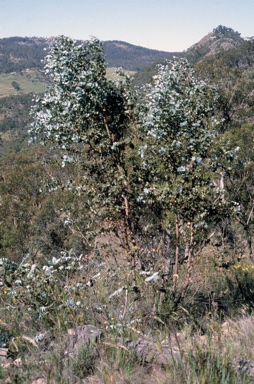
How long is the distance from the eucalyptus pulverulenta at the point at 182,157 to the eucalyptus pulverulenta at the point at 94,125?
314mm

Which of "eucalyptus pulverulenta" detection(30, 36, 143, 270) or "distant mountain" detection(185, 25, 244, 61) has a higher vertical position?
"distant mountain" detection(185, 25, 244, 61)

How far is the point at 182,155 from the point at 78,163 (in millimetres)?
1359

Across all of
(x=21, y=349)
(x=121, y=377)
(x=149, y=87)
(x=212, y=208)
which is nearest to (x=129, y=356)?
(x=121, y=377)

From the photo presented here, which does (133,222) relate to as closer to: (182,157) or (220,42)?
(182,157)

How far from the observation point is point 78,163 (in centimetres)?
473

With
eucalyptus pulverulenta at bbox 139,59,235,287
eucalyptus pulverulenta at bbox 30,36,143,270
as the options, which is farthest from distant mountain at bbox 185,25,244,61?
eucalyptus pulverulenta at bbox 30,36,143,270

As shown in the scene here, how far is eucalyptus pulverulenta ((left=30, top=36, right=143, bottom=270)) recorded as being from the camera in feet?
14.4

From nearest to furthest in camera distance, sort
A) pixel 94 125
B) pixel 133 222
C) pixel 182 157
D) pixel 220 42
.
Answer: pixel 182 157 → pixel 94 125 → pixel 133 222 → pixel 220 42

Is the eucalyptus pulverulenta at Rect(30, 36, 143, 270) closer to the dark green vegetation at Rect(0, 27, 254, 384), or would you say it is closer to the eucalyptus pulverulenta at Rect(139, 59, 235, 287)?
the dark green vegetation at Rect(0, 27, 254, 384)

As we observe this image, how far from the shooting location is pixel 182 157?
4.22 metres

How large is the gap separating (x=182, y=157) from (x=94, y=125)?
1.22 m

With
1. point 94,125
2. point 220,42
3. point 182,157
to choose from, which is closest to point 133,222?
point 182,157

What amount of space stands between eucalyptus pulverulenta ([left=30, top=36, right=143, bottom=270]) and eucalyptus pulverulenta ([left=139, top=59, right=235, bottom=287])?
314mm

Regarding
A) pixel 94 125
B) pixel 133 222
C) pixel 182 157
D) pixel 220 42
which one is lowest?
pixel 133 222
